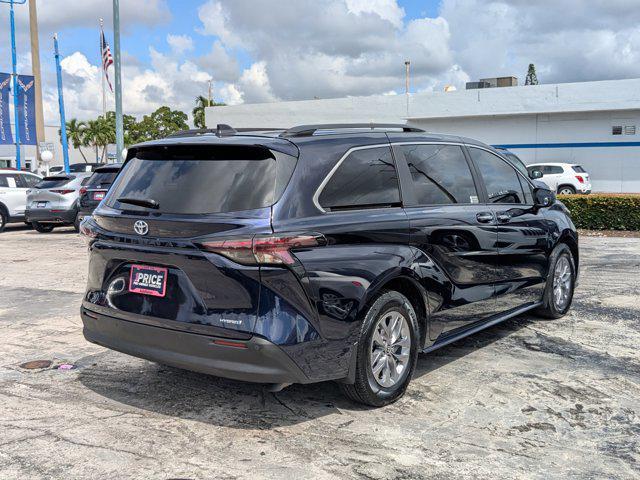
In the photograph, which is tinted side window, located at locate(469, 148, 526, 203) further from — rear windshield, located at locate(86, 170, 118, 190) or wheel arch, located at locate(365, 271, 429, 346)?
rear windshield, located at locate(86, 170, 118, 190)

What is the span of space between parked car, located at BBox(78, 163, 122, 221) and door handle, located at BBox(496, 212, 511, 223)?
34.5 ft

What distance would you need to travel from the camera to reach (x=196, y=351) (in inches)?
151

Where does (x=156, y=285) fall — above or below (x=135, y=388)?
above

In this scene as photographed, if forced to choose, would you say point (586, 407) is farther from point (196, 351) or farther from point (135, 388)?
point (135, 388)

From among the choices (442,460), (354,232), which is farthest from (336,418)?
(354,232)

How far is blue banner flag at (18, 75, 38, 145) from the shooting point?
32.7 meters

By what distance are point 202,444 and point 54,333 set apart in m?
3.25

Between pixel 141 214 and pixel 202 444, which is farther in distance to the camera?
pixel 141 214

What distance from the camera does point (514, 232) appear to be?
573 centimetres

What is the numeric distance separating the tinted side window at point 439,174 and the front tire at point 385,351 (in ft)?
2.85

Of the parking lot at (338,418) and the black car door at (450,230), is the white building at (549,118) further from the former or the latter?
the black car door at (450,230)

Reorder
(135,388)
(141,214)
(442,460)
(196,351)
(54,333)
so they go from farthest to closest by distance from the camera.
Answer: (54,333)
(135,388)
(141,214)
(196,351)
(442,460)

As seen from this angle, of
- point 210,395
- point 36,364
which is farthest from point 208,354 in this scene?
point 36,364

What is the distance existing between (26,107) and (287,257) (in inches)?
1307
